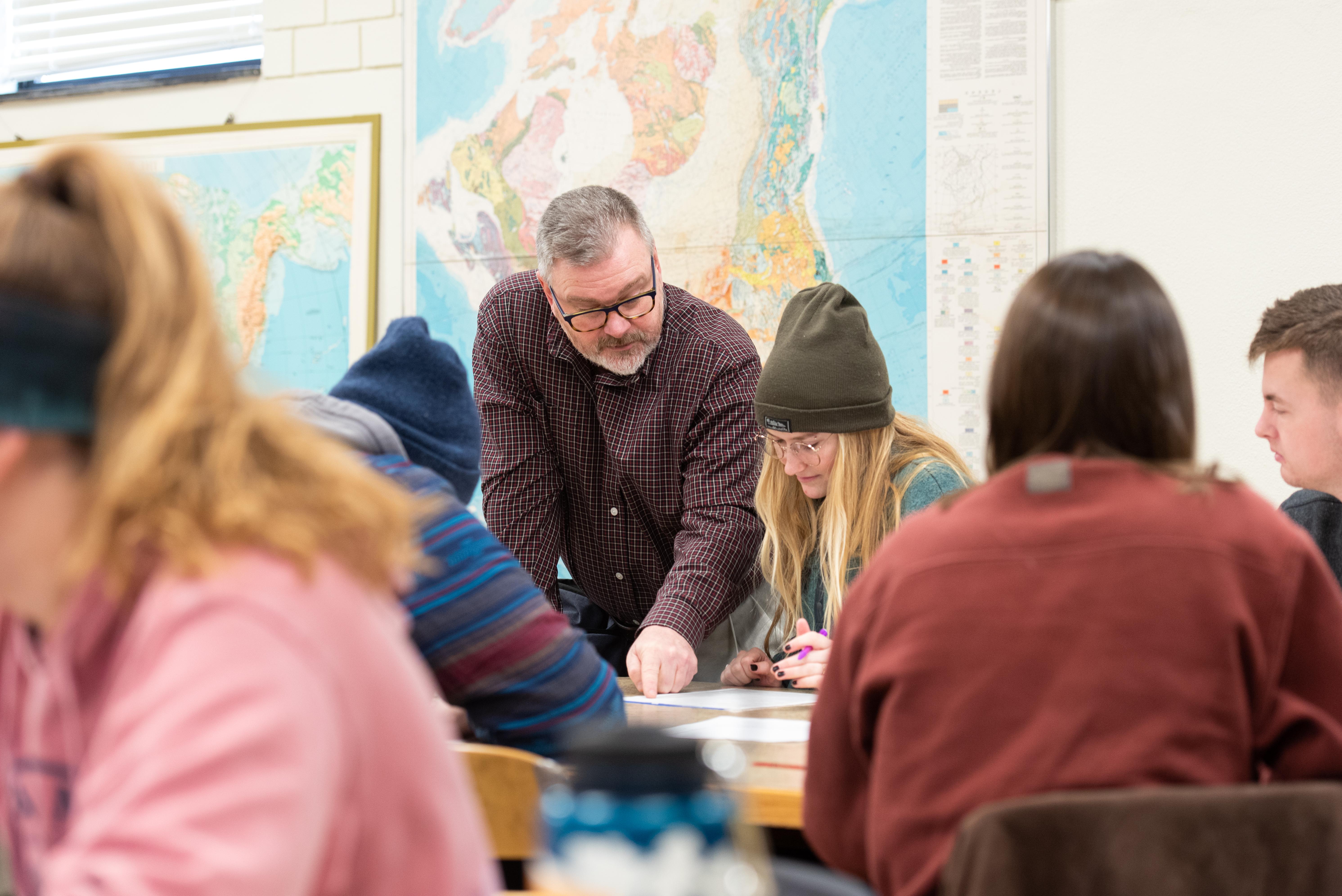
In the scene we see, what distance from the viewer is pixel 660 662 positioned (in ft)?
7.52

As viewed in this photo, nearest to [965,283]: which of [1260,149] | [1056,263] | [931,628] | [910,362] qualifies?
[910,362]

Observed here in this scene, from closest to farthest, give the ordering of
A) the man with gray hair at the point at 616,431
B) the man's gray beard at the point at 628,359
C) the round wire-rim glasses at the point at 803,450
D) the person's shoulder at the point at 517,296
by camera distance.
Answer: the round wire-rim glasses at the point at 803,450 → the man with gray hair at the point at 616,431 → the man's gray beard at the point at 628,359 → the person's shoulder at the point at 517,296

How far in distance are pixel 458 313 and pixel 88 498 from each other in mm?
3182

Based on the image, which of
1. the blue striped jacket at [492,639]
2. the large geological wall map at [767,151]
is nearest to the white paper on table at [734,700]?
the blue striped jacket at [492,639]

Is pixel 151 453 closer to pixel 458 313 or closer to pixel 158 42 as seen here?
pixel 458 313

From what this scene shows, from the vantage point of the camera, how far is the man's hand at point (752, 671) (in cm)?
239

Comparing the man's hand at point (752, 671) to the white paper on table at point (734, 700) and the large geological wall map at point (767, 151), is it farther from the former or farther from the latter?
the large geological wall map at point (767, 151)

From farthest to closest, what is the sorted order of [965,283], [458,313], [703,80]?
1. [458,313]
2. [703,80]
3. [965,283]

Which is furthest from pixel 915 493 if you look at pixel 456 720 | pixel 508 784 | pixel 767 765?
pixel 508 784

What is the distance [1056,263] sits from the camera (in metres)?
1.29

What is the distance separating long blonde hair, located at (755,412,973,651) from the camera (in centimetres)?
246

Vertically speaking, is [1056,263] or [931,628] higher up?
[1056,263]

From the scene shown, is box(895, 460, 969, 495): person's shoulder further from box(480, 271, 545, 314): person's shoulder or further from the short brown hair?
box(480, 271, 545, 314): person's shoulder

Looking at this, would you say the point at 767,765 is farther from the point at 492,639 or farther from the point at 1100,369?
the point at 1100,369
